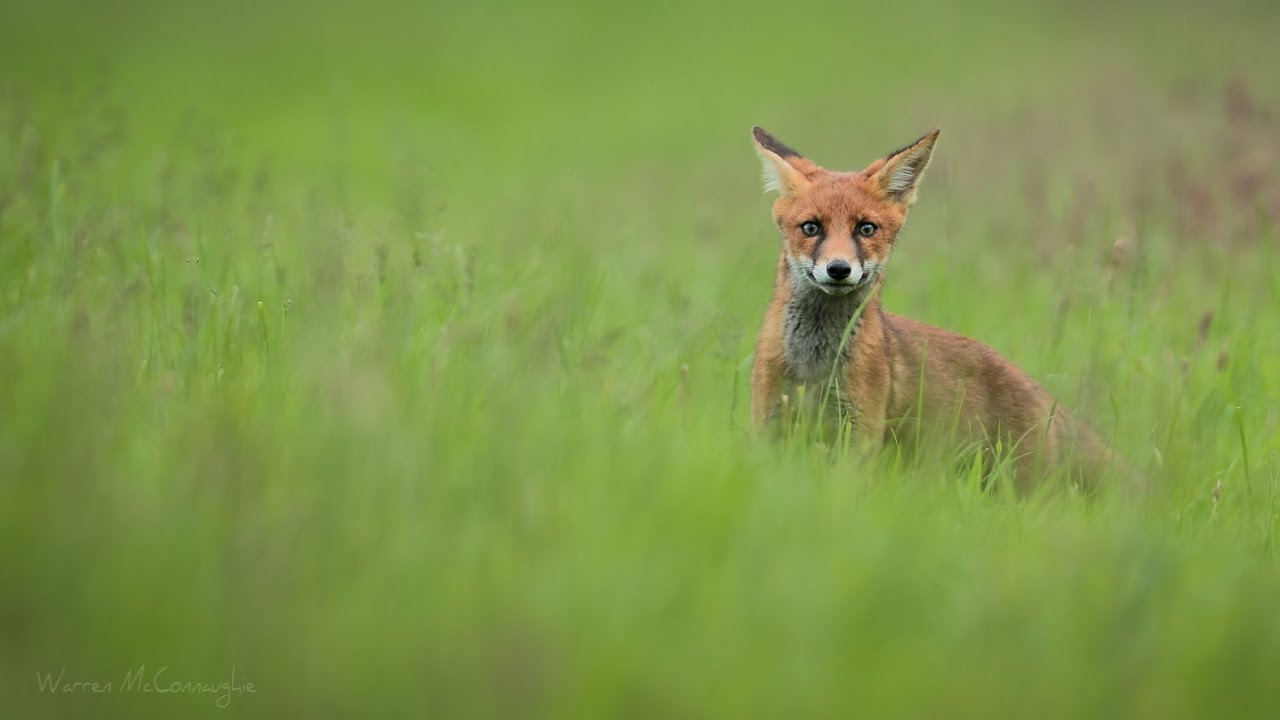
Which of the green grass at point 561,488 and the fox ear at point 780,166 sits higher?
the fox ear at point 780,166

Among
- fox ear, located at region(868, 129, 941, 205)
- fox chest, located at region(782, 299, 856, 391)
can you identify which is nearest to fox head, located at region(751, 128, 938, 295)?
fox ear, located at region(868, 129, 941, 205)

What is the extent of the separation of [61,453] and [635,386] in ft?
9.07

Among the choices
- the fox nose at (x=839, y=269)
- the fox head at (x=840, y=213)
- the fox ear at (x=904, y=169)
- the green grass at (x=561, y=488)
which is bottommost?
the green grass at (x=561, y=488)

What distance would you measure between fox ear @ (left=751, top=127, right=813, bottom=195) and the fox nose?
0.78 meters

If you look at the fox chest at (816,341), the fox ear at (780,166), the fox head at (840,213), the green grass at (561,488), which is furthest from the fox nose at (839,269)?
the fox ear at (780,166)

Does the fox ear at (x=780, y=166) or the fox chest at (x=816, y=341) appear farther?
the fox ear at (x=780, y=166)

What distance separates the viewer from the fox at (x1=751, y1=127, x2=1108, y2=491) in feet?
18.6

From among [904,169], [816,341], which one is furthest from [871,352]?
[904,169]

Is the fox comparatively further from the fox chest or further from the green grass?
the green grass

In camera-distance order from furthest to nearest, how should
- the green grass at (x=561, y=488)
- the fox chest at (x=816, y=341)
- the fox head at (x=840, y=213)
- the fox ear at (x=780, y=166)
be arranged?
the fox ear at (x=780, y=166) < the fox chest at (x=816, y=341) < the fox head at (x=840, y=213) < the green grass at (x=561, y=488)

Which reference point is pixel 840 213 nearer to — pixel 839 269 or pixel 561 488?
pixel 839 269

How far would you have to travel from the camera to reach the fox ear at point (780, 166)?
6.15 meters

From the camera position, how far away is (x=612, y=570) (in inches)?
116

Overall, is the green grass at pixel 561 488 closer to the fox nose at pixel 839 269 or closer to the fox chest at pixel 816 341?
the fox chest at pixel 816 341
